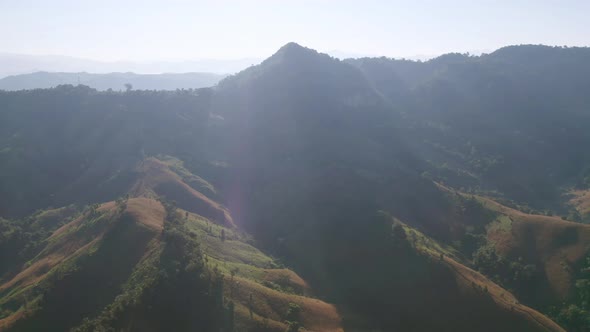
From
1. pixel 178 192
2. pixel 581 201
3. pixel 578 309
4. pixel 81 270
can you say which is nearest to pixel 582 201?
pixel 581 201

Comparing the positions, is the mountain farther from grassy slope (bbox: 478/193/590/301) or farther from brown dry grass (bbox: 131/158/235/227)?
brown dry grass (bbox: 131/158/235/227)

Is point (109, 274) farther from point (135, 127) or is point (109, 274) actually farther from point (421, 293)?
point (135, 127)

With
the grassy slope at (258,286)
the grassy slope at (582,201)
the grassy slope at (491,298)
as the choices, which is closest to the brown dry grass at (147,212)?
the grassy slope at (258,286)


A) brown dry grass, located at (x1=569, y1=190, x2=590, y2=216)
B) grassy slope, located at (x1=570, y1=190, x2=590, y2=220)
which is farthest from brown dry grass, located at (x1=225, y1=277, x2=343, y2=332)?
brown dry grass, located at (x1=569, y1=190, x2=590, y2=216)

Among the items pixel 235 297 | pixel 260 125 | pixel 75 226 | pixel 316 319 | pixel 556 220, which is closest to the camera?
pixel 235 297

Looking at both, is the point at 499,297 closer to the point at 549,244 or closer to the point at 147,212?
the point at 549,244

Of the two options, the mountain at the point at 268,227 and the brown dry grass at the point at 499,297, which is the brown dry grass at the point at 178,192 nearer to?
Answer: the mountain at the point at 268,227

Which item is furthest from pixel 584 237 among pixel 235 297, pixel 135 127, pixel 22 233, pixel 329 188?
pixel 135 127

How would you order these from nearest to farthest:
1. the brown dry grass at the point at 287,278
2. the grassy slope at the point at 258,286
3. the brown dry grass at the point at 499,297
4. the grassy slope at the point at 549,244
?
the grassy slope at the point at 258,286 → the brown dry grass at the point at 499,297 → the brown dry grass at the point at 287,278 → the grassy slope at the point at 549,244
